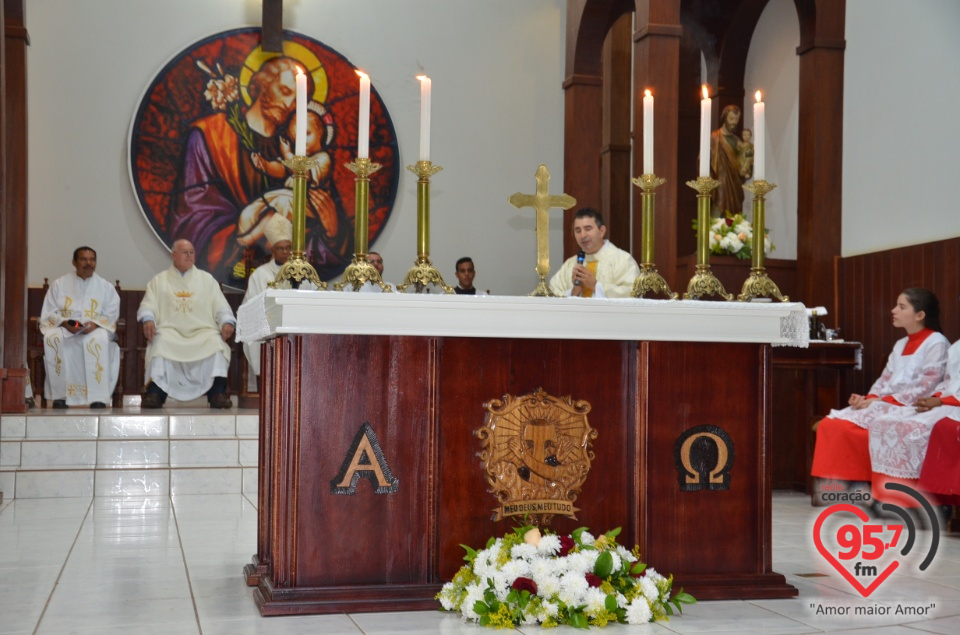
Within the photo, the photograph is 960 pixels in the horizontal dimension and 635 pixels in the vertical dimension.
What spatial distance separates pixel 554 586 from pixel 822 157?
5290 mm

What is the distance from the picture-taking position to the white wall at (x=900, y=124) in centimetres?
777

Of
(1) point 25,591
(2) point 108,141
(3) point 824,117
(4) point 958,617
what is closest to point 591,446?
(4) point 958,617

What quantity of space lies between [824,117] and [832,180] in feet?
1.52

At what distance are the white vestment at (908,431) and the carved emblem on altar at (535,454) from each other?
2.66 metres

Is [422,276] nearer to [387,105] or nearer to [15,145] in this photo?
[15,145]

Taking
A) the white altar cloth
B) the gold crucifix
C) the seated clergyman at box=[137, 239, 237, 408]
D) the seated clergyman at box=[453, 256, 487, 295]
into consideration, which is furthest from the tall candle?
the seated clergyman at box=[453, 256, 487, 295]

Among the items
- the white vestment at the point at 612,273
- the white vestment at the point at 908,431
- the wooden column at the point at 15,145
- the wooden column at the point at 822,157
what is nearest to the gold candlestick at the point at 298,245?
the white vestment at the point at 612,273

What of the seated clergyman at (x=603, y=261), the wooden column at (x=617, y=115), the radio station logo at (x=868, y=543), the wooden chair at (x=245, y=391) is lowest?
the radio station logo at (x=868, y=543)

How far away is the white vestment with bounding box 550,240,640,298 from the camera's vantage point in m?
4.80

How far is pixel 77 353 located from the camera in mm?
8695

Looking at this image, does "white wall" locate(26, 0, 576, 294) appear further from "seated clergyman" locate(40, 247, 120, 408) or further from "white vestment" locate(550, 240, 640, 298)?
"white vestment" locate(550, 240, 640, 298)

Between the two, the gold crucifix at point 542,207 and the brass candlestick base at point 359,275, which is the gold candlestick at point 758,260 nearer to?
the gold crucifix at point 542,207

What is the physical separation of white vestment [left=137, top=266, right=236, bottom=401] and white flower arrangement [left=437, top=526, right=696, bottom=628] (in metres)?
5.75

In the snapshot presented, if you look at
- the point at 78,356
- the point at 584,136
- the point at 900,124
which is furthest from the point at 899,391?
the point at 78,356
